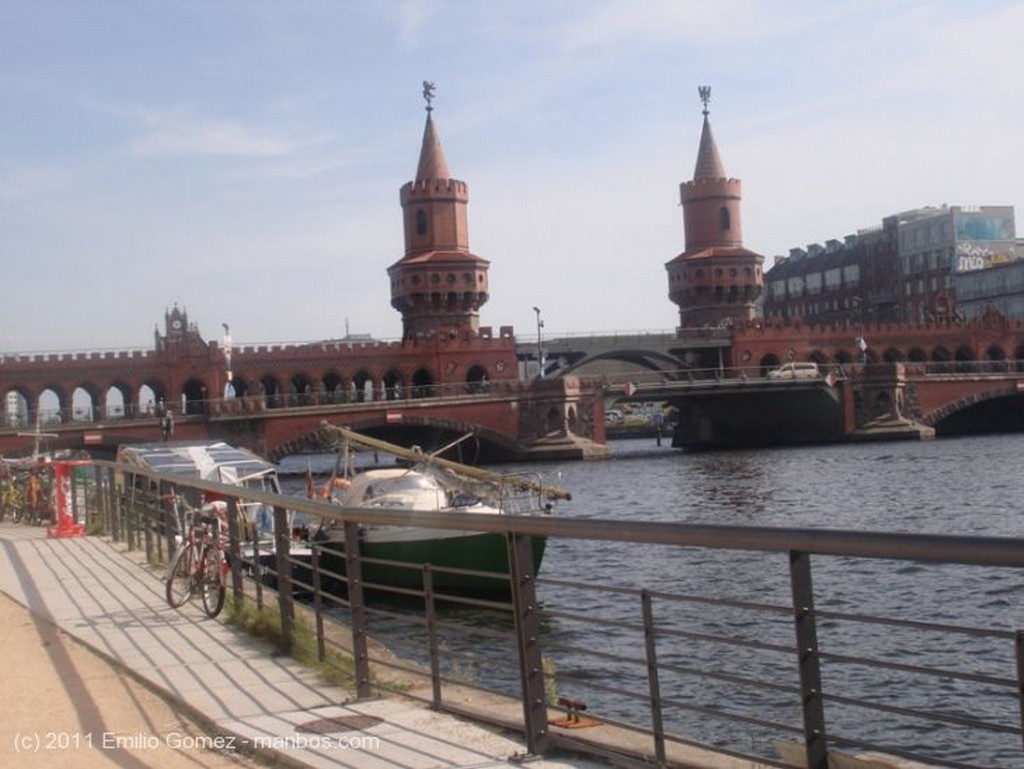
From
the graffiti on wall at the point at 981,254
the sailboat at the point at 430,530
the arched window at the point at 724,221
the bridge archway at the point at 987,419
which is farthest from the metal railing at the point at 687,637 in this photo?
the graffiti on wall at the point at 981,254

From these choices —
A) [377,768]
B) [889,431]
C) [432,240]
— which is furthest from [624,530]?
[432,240]

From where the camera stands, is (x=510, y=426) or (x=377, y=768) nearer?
(x=377, y=768)

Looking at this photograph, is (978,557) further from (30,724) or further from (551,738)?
(30,724)

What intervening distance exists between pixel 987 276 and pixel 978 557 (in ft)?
357

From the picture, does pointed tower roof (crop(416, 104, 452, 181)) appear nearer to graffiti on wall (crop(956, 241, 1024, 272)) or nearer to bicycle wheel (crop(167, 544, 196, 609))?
graffiti on wall (crop(956, 241, 1024, 272))

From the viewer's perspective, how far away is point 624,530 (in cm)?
553

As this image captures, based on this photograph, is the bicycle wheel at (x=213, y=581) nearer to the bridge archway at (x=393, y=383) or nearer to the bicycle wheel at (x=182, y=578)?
the bicycle wheel at (x=182, y=578)

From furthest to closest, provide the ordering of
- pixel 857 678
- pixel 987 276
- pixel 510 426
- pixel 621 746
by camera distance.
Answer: pixel 987 276
pixel 510 426
pixel 857 678
pixel 621 746

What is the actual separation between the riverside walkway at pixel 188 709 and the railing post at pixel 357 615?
0.38 ft

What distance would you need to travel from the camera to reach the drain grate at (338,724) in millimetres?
6887

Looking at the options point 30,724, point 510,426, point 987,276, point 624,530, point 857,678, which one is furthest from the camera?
point 987,276

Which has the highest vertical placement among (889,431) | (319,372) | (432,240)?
(432,240)

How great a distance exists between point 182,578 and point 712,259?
284ft

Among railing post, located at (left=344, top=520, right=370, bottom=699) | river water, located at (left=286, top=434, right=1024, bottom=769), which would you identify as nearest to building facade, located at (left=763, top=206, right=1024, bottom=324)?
river water, located at (left=286, top=434, right=1024, bottom=769)
